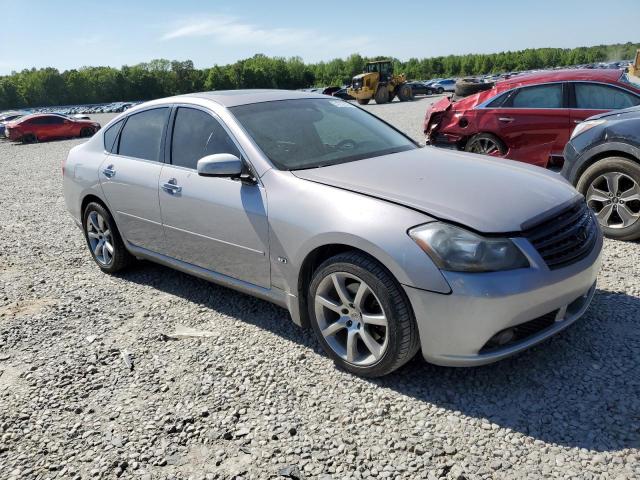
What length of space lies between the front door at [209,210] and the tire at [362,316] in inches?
19.8

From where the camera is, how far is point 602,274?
445cm

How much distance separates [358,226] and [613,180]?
3370mm

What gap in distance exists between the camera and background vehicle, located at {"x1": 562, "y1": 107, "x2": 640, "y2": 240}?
16.4 feet

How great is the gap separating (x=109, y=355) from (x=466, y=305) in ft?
8.09

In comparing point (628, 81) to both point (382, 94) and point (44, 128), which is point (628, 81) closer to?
point (44, 128)

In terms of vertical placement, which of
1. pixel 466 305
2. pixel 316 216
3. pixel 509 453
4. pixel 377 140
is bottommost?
pixel 509 453

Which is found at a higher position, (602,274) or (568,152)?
(568,152)

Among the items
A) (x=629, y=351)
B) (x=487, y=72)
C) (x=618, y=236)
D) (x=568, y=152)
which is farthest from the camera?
(x=487, y=72)

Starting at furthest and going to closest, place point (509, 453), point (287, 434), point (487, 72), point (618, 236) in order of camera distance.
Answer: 1. point (487, 72)
2. point (618, 236)
3. point (287, 434)
4. point (509, 453)

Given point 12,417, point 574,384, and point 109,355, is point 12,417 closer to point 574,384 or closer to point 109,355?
point 109,355

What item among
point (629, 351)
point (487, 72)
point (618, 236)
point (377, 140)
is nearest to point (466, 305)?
point (629, 351)

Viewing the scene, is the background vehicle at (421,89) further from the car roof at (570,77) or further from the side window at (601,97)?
the side window at (601,97)

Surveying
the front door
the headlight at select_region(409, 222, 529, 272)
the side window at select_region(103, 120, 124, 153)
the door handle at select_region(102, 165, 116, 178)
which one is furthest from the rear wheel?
the headlight at select_region(409, 222, 529, 272)

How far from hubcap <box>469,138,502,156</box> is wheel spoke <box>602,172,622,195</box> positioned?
3.15 meters
